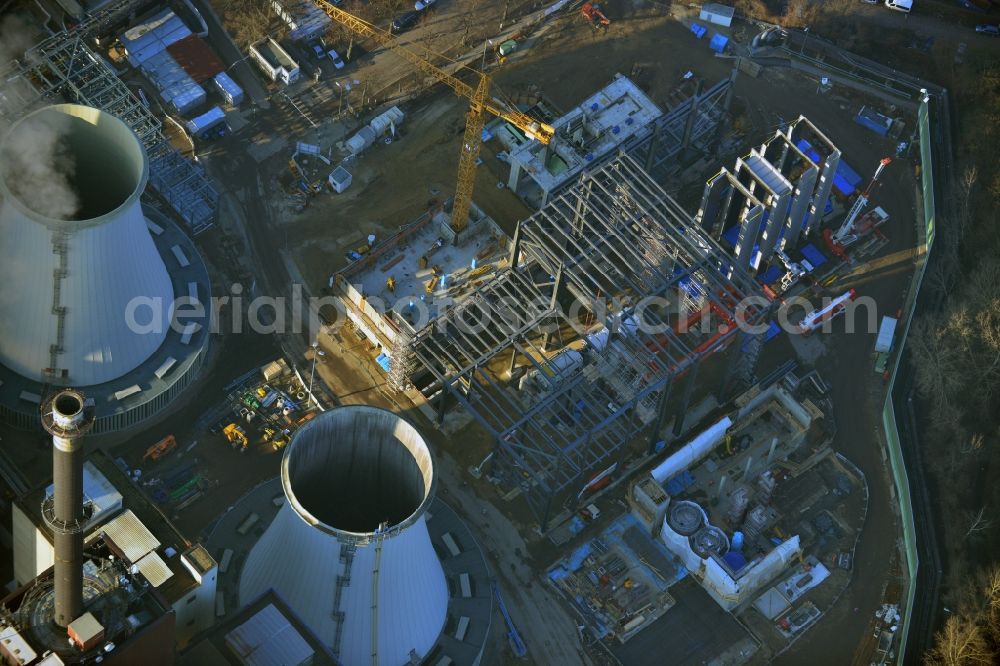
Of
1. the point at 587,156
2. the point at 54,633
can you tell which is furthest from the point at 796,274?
the point at 54,633

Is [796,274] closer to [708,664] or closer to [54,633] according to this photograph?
[708,664]

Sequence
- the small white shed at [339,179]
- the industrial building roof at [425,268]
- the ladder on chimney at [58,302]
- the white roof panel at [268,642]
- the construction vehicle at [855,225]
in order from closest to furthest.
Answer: the white roof panel at [268,642] < the ladder on chimney at [58,302] < the industrial building roof at [425,268] < the small white shed at [339,179] < the construction vehicle at [855,225]

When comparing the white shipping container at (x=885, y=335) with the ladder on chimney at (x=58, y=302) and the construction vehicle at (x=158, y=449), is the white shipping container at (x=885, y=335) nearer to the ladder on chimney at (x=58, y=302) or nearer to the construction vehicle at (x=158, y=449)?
the construction vehicle at (x=158, y=449)

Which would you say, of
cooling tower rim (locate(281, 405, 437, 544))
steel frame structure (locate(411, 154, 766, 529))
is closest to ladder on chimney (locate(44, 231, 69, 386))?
cooling tower rim (locate(281, 405, 437, 544))

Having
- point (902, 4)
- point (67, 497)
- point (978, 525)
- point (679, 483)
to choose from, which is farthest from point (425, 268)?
point (902, 4)

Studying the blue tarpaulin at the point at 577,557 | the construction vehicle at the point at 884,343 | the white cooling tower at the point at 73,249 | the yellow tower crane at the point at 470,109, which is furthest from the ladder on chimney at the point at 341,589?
the construction vehicle at the point at 884,343

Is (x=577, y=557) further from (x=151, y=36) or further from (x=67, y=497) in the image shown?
(x=151, y=36)
